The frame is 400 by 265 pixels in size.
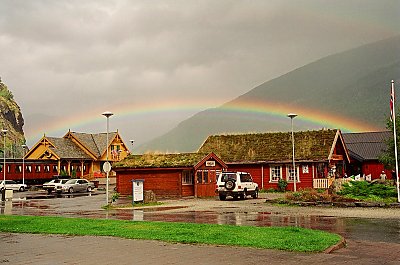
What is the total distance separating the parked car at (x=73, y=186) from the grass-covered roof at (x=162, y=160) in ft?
45.7

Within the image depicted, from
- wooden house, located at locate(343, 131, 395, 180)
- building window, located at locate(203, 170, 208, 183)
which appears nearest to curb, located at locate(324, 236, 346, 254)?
building window, located at locate(203, 170, 208, 183)

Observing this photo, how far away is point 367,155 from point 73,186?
124 feet

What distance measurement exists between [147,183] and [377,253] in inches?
1284

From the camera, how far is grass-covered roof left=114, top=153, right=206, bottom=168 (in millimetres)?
41534

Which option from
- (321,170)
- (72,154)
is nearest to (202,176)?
(321,170)

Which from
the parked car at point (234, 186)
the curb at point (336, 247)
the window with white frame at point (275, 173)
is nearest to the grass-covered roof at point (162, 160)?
the parked car at point (234, 186)

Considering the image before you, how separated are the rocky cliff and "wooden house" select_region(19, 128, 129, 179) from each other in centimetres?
7059

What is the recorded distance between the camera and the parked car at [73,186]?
5540 cm

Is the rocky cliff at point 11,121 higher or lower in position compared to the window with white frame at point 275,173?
higher

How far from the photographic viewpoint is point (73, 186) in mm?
56500

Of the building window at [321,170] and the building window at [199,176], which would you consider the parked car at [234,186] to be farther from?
the building window at [321,170]

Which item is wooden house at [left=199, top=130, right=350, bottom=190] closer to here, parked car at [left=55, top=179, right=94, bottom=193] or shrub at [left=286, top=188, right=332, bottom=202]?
parked car at [left=55, top=179, right=94, bottom=193]

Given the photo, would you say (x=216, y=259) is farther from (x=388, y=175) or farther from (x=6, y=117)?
(x=6, y=117)

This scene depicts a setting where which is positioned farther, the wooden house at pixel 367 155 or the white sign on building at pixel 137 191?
the wooden house at pixel 367 155
